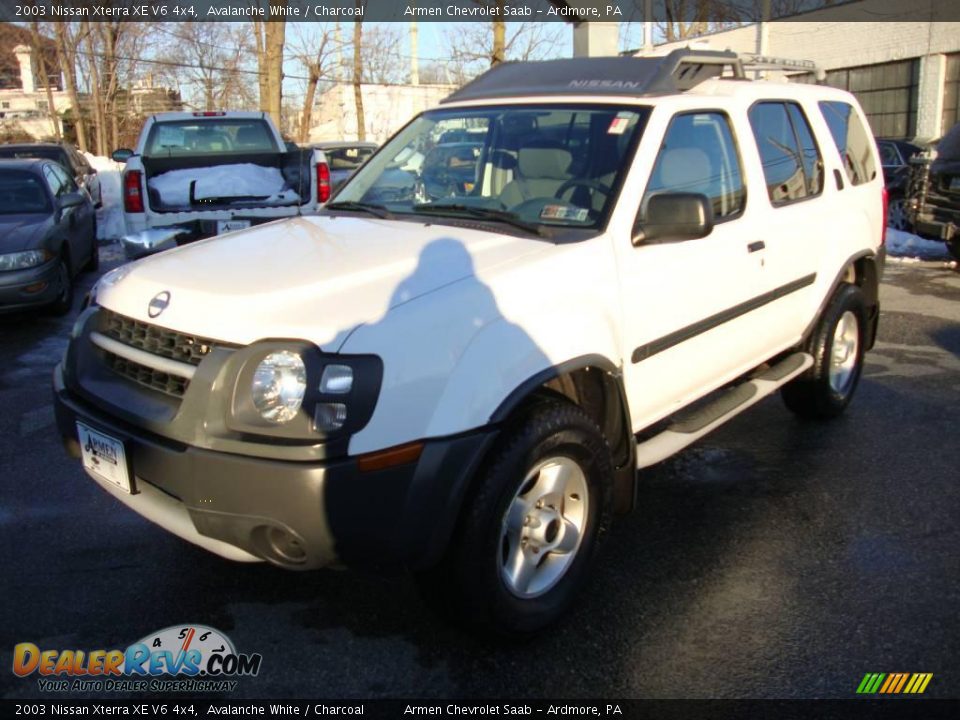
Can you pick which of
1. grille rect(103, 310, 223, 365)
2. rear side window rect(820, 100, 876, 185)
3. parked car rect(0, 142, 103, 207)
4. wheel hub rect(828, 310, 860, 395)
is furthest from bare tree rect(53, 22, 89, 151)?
grille rect(103, 310, 223, 365)

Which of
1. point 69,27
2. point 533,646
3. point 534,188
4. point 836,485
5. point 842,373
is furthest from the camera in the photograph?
point 69,27

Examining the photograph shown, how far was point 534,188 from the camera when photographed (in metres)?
3.77

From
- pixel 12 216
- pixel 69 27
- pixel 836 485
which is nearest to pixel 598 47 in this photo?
pixel 12 216

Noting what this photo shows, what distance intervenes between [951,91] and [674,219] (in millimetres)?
20209

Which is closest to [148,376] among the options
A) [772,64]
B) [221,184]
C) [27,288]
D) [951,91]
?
[772,64]

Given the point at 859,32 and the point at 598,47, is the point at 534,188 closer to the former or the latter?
the point at 598,47

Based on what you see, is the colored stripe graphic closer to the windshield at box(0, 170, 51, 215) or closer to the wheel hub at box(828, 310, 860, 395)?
the wheel hub at box(828, 310, 860, 395)

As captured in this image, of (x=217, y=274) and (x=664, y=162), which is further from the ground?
(x=664, y=162)

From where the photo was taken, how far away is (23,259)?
8195 mm

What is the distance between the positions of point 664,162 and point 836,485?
6.63 feet

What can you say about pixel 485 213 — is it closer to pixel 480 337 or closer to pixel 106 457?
pixel 480 337

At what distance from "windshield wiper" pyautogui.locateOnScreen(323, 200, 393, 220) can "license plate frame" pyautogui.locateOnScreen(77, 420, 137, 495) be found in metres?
1.54

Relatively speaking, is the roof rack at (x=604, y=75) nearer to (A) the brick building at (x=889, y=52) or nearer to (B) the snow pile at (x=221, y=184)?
(B) the snow pile at (x=221, y=184)

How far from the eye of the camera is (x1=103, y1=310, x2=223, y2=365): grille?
9.18ft
